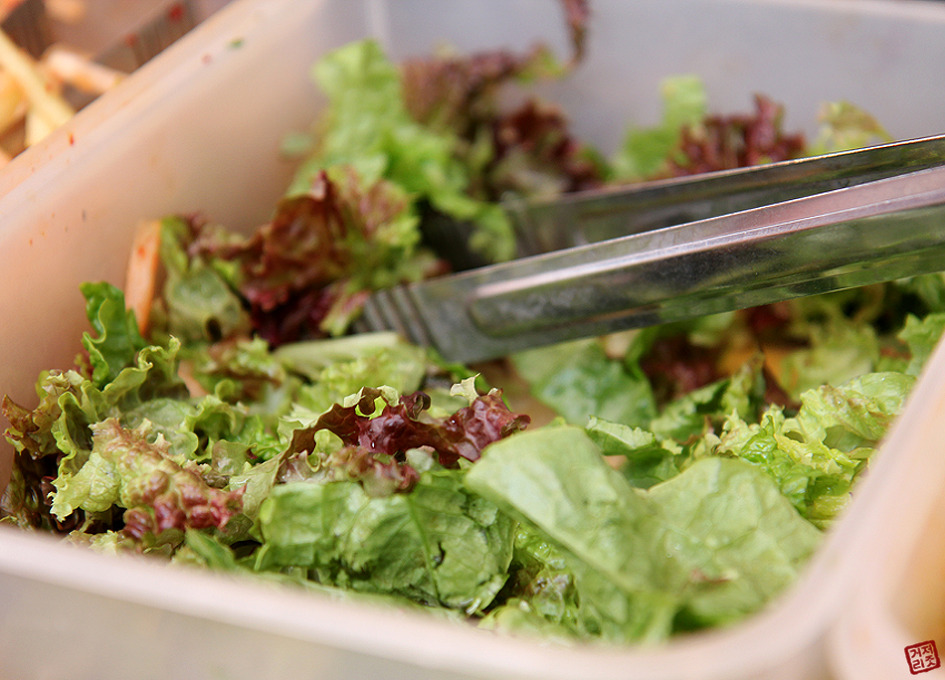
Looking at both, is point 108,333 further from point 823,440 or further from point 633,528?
point 823,440

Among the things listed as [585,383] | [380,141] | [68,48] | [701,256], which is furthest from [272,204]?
[701,256]

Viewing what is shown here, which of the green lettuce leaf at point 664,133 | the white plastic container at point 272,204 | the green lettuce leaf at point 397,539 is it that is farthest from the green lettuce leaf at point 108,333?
the green lettuce leaf at point 664,133

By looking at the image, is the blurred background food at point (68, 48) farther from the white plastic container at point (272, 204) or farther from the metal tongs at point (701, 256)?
the metal tongs at point (701, 256)

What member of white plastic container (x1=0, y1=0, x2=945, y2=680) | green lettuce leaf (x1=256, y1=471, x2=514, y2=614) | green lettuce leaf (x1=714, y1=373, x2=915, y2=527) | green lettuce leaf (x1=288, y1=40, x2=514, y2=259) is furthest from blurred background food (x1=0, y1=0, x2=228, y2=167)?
green lettuce leaf (x1=714, y1=373, x2=915, y2=527)

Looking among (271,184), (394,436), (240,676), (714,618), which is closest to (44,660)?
(240,676)

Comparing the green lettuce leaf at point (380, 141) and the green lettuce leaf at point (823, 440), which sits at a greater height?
the green lettuce leaf at point (380, 141)

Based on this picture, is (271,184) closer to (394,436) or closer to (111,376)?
(111,376)

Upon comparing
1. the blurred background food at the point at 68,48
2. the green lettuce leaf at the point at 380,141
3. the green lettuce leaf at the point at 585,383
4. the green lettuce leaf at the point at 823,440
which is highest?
the blurred background food at the point at 68,48
